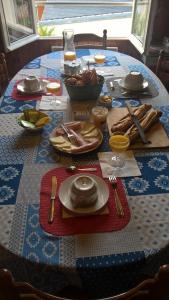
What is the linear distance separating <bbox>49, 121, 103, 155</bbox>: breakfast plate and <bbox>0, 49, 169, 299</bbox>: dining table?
0.07ft

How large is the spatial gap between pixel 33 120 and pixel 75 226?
63 cm

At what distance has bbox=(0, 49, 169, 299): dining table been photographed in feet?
2.48

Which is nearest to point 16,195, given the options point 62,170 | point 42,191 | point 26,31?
point 42,191

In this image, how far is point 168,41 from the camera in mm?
2613

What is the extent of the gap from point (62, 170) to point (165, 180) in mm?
382

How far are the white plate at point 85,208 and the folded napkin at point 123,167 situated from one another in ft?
0.27

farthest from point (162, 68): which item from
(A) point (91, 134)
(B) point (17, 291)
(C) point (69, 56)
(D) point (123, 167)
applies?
(B) point (17, 291)

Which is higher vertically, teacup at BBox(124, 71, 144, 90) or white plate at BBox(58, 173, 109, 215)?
teacup at BBox(124, 71, 144, 90)

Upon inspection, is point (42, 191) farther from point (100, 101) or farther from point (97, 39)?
point (97, 39)

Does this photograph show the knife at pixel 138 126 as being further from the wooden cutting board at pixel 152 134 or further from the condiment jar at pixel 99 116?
the condiment jar at pixel 99 116

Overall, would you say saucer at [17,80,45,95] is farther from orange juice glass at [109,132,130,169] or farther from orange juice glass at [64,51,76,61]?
orange juice glass at [109,132,130,169]

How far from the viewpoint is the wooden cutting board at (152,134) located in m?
1.16

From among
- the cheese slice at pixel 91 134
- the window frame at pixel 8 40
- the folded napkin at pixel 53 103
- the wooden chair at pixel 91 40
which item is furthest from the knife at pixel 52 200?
the window frame at pixel 8 40

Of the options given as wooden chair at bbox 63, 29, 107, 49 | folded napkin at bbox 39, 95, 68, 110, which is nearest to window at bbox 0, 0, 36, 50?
wooden chair at bbox 63, 29, 107, 49
